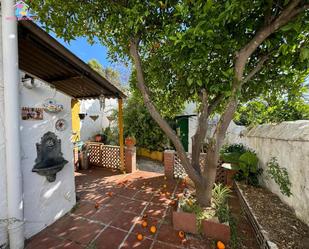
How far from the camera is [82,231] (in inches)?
119

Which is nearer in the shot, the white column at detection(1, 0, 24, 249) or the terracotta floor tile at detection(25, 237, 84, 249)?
the white column at detection(1, 0, 24, 249)

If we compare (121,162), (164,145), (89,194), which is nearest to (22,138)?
(89,194)

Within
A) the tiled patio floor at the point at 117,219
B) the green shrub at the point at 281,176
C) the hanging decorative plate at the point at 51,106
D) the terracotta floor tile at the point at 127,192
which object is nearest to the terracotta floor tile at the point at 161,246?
the tiled patio floor at the point at 117,219

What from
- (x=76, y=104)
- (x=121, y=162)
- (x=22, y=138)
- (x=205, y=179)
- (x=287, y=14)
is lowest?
(x=121, y=162)

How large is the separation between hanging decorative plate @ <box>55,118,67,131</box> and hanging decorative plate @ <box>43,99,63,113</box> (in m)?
0.24

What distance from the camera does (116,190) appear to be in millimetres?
4734

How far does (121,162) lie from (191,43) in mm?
5323

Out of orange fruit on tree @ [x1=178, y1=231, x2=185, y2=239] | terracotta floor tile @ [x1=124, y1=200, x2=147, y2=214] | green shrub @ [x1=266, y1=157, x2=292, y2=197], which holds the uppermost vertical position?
green shrub @ [x1=266, y1=157, x2=292, y2=197]

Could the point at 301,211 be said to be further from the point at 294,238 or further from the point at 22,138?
the point at 22,138

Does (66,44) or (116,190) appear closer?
(66,44)

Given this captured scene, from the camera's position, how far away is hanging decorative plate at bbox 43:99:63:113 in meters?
Answer: 3.04

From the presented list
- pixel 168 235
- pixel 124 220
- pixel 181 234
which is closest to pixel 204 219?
pixel 181 234

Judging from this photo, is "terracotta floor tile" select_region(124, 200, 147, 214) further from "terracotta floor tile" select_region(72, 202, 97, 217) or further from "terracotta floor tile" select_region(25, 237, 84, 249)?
"terracotta floor tile" select_region(25, 237, 84, 249)

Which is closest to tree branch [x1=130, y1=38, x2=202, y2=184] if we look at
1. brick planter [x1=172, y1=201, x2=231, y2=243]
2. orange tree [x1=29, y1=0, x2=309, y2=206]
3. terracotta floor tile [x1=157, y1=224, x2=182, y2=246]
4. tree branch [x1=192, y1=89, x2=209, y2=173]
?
orange tree [x1=29, y1=0, x2=309, y2=206]
